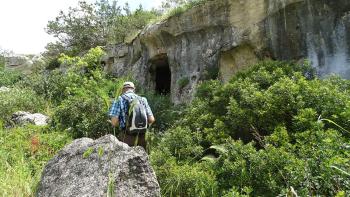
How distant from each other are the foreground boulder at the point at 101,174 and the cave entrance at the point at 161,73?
10.1m

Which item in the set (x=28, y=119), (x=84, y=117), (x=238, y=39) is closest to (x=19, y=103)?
(x=28, y=119)

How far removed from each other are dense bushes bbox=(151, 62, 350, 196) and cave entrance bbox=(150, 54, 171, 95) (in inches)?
265

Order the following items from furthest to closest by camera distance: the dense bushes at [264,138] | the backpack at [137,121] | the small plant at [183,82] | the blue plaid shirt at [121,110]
A: 1. the small plant at [183,82]
2. the blue plaid shirt at [121,110]
3. the backpack at [137,121]
4. the dense bushes at [264,138]

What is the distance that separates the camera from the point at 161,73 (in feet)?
55.3

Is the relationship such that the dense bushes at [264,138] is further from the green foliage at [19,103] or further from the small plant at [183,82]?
the green foliage at [19,103]

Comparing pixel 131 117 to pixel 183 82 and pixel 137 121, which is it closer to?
pixel 137 121

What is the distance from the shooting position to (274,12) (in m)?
9.92

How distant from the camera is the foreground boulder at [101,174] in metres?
4.36

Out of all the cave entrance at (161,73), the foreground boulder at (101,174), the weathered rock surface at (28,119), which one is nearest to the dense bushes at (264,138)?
the foreground boulder at (101,174)

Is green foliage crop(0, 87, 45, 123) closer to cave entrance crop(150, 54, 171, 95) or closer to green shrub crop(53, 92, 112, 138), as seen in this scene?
green shrub crop(53, 92, 112, 138)

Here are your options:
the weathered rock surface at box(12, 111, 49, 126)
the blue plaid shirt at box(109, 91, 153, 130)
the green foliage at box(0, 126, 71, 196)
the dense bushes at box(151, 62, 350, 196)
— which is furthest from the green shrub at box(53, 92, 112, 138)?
the blue plaid shirt at box(109, 91, 153, 130)

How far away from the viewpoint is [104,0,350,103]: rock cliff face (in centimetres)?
Result: 908

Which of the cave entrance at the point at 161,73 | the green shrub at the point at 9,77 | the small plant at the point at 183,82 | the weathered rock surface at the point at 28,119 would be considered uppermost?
the green shrub at the point at 9,77

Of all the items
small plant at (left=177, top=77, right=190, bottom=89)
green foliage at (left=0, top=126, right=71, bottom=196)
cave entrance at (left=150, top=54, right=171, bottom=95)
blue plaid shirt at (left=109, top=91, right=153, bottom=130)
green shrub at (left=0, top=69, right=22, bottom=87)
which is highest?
green shrub at (left=0, top=69, right=22, bottom=87)
